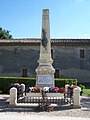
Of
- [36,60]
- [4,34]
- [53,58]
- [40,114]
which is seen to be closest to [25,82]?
[36,60]

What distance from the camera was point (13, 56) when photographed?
29656mm

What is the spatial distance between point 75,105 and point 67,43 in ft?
58.8

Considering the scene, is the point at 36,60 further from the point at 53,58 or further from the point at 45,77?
the point at 45,77

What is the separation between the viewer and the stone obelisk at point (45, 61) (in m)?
14.9

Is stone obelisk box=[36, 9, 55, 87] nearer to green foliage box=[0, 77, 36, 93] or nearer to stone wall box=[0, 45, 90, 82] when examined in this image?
green foliage box=[0, 77, 36, 93]

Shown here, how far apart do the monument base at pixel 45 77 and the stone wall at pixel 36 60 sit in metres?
14.2

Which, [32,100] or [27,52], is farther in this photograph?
[27,52]

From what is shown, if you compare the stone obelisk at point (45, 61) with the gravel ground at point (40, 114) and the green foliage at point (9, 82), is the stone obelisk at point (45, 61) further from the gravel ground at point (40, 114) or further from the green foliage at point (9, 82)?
the green foliage at point (9, 82)

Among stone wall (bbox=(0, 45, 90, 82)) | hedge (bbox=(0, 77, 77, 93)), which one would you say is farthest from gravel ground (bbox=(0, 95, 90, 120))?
stone wall (bbox=(0, 45, 90, 82))

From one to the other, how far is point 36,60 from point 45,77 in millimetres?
14406

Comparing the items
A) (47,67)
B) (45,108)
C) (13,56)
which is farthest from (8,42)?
(45,108)

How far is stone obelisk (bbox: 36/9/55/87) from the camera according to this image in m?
14.9

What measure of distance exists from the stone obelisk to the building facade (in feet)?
44.2

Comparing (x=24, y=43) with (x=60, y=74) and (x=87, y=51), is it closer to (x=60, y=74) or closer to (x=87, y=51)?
(x=60, y=74)
